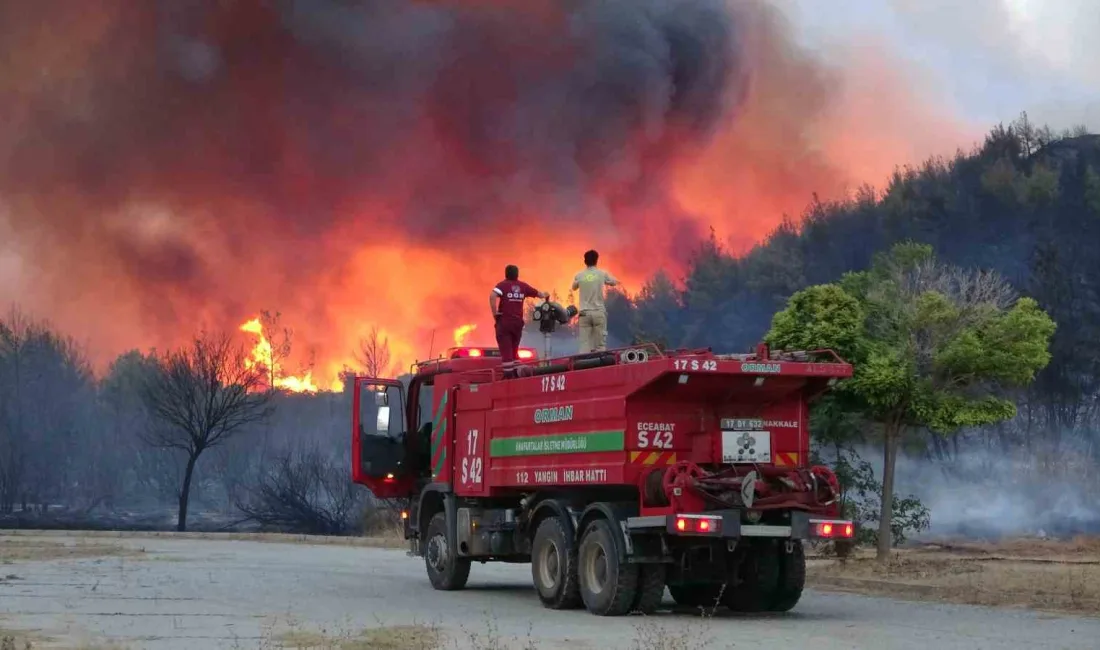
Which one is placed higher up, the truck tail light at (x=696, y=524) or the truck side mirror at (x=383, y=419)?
the truck side mirror at (x=383, y=419)

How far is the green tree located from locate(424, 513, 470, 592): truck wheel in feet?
24.0

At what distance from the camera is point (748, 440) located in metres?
16.4

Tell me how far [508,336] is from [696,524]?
6.12 m

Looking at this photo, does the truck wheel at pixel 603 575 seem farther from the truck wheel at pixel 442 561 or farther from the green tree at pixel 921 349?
the green tree at pixel 921 349

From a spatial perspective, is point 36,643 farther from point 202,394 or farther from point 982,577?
point 202,394

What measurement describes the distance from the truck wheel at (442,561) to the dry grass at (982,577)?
5.86 meters

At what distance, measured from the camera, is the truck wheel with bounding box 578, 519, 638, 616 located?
1633cm

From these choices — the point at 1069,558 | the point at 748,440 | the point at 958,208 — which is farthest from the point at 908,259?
the point at 958,208

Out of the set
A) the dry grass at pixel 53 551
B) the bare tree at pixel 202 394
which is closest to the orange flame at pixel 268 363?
the bare tree at pixel 202 394

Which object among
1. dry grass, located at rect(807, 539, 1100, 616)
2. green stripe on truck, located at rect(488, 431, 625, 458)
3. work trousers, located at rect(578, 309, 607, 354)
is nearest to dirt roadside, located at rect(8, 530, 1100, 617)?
dry grass, located at rect(807, 539, 1100, 616)

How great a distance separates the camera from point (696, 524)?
50.7ft

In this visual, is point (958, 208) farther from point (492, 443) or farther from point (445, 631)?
point (445, 631)

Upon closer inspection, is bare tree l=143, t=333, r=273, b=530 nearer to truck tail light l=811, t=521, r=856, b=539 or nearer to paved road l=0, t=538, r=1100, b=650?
paved road l=0, t=538, r=1100, b=650

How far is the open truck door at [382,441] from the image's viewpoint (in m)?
22.4
